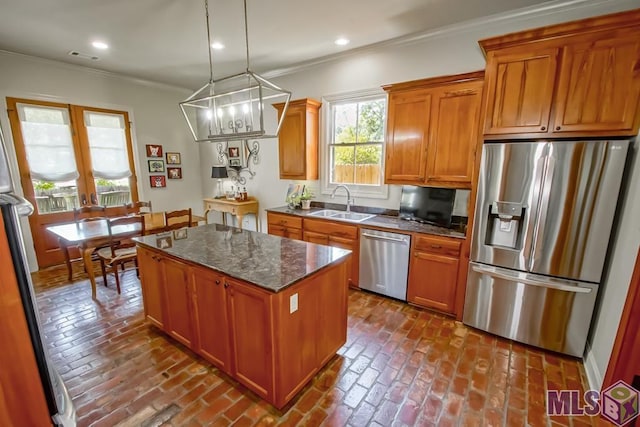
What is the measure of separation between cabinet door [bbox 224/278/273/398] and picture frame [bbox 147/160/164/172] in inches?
177

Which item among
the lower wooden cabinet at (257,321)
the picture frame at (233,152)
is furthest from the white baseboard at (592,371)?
the picture frame at (233,152)

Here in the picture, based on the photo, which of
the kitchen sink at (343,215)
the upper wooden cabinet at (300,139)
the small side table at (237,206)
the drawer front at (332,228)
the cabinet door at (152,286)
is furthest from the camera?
the small side table at (237,206)

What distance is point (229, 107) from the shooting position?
229 cm

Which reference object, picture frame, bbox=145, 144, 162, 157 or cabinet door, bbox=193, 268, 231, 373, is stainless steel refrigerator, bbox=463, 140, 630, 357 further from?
picture frame, bbox=145, 144, 162, 157

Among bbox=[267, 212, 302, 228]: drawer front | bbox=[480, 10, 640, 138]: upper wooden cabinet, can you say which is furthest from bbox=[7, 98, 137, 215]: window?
bbox=[480, 10, 640, 138]: upper wooden cabinet

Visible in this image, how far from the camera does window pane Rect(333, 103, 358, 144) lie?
3.97 meters

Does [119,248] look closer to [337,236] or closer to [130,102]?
[337,236]

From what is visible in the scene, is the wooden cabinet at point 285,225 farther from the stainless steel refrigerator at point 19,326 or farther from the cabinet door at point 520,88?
the stainless steel refrigerator at point 19,326

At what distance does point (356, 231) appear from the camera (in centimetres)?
337

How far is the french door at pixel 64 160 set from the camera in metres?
3.96

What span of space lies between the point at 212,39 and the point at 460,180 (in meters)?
3.27

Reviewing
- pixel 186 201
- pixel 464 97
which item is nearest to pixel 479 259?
pixel 464 97

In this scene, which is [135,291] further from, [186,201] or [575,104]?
[575,104]
